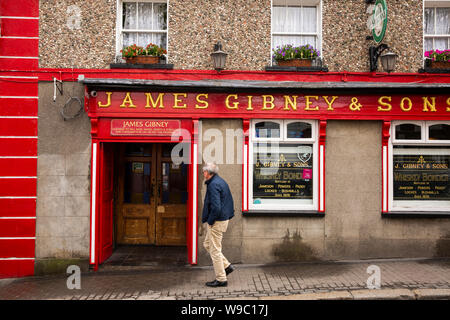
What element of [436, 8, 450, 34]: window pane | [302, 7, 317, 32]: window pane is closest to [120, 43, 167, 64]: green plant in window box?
[302, 7, 317, 32]: window pane

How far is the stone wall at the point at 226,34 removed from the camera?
7.07 m

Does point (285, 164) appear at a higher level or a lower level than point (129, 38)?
lower

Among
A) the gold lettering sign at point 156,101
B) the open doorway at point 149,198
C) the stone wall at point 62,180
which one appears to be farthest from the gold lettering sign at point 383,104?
the stone wall at point 62,180

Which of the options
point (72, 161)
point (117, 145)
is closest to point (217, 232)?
point (72, 161)

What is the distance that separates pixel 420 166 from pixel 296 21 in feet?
14.0

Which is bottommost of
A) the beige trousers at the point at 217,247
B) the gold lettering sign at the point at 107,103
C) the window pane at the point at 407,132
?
the beige trousers at the point at 217,247

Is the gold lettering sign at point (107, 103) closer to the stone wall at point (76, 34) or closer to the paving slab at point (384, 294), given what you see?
the stone wall at point (76, 34)

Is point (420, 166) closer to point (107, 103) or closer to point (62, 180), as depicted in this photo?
point (107, 103)

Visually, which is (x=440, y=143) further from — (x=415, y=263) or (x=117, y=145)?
(x=117, y=145)

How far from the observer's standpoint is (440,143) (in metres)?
7.38

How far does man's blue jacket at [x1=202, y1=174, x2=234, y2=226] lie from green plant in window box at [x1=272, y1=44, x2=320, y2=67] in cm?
317

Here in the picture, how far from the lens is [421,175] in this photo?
24.5 feet

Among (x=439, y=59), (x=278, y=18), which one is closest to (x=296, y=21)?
(x=278, y=18)

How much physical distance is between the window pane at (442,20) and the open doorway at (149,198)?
6.83 m
